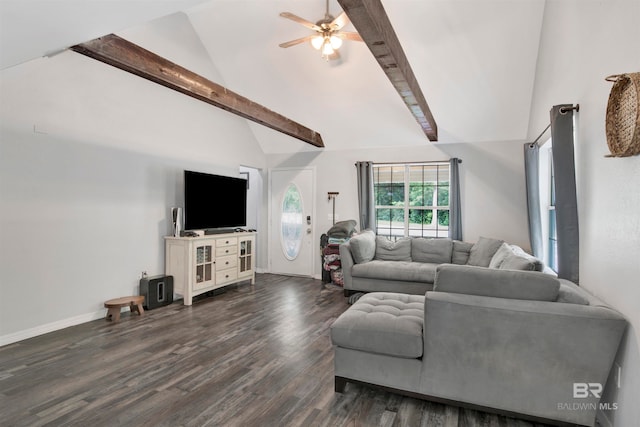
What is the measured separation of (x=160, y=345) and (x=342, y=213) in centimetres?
380

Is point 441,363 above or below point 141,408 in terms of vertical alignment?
above

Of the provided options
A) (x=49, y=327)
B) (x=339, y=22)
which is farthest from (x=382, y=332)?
(x=49, y=327)

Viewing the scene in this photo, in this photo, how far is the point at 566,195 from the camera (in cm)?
247

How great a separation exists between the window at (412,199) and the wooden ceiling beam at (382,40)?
2.04 m

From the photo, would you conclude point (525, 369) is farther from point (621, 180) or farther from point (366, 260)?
point (366, 260)

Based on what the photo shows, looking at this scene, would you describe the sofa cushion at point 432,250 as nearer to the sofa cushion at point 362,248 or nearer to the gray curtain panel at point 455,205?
the gray curtain panel at point 455,205

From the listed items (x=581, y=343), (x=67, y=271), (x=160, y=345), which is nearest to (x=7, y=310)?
(x=67, y=271)

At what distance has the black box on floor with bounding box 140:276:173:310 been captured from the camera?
4191mm

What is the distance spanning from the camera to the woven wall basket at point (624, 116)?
145 cm

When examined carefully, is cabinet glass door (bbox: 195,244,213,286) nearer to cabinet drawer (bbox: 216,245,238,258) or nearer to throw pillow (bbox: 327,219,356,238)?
cabinet drawer (bbox: 216,245,238,258)

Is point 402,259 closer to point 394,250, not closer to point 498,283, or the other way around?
point 394,250

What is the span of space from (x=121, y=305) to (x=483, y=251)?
179 inches

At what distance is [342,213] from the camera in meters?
6.17

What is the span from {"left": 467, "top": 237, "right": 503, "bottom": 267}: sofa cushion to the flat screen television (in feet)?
11.9
